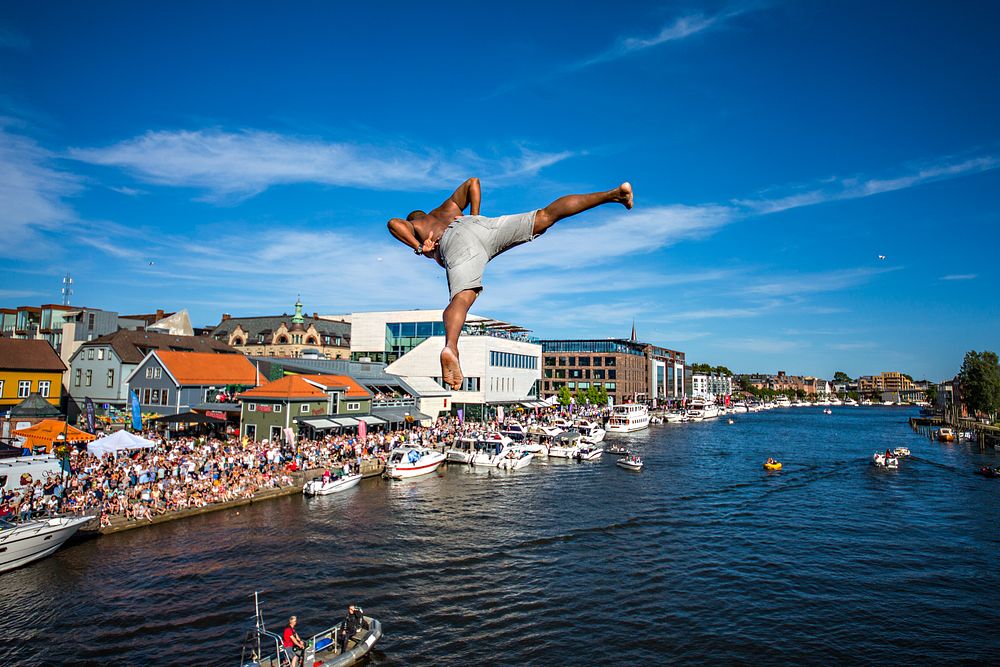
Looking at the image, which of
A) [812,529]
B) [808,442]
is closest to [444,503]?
[812,529]

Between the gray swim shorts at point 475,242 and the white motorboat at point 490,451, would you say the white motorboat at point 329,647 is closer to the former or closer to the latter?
the gray swim shorts at point 475,242

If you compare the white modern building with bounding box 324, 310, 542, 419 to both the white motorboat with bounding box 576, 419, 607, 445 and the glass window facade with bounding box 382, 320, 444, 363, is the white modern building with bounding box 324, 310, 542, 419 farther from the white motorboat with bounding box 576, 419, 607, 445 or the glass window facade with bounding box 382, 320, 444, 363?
the white motorboat with bounding box 576, 419, 607, 445

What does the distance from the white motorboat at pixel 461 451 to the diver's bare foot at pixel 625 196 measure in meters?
50.8

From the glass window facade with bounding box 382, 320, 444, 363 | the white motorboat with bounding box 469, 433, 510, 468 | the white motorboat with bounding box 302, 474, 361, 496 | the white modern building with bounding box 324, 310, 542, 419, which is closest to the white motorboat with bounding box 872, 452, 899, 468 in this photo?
the white motorboat with bounding box 469, 433, 510, 468

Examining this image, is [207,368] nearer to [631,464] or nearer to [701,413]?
[631,464]

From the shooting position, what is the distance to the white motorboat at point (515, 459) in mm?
52531

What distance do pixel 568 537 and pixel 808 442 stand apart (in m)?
67.8

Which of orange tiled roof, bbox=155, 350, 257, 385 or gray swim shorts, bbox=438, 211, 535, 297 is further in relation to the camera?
orange tiled roof, bbox=155, 350, 257, 385

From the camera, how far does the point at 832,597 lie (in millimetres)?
24000

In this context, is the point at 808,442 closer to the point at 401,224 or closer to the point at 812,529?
the point at 812,529

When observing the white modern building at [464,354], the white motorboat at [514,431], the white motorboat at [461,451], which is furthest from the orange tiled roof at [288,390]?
the white motorboat at [514,431]

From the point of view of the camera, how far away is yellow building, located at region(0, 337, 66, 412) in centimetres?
4759

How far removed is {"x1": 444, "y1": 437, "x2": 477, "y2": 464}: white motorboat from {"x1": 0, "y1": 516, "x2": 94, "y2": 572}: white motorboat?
31.1 meters

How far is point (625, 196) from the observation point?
3.34m
